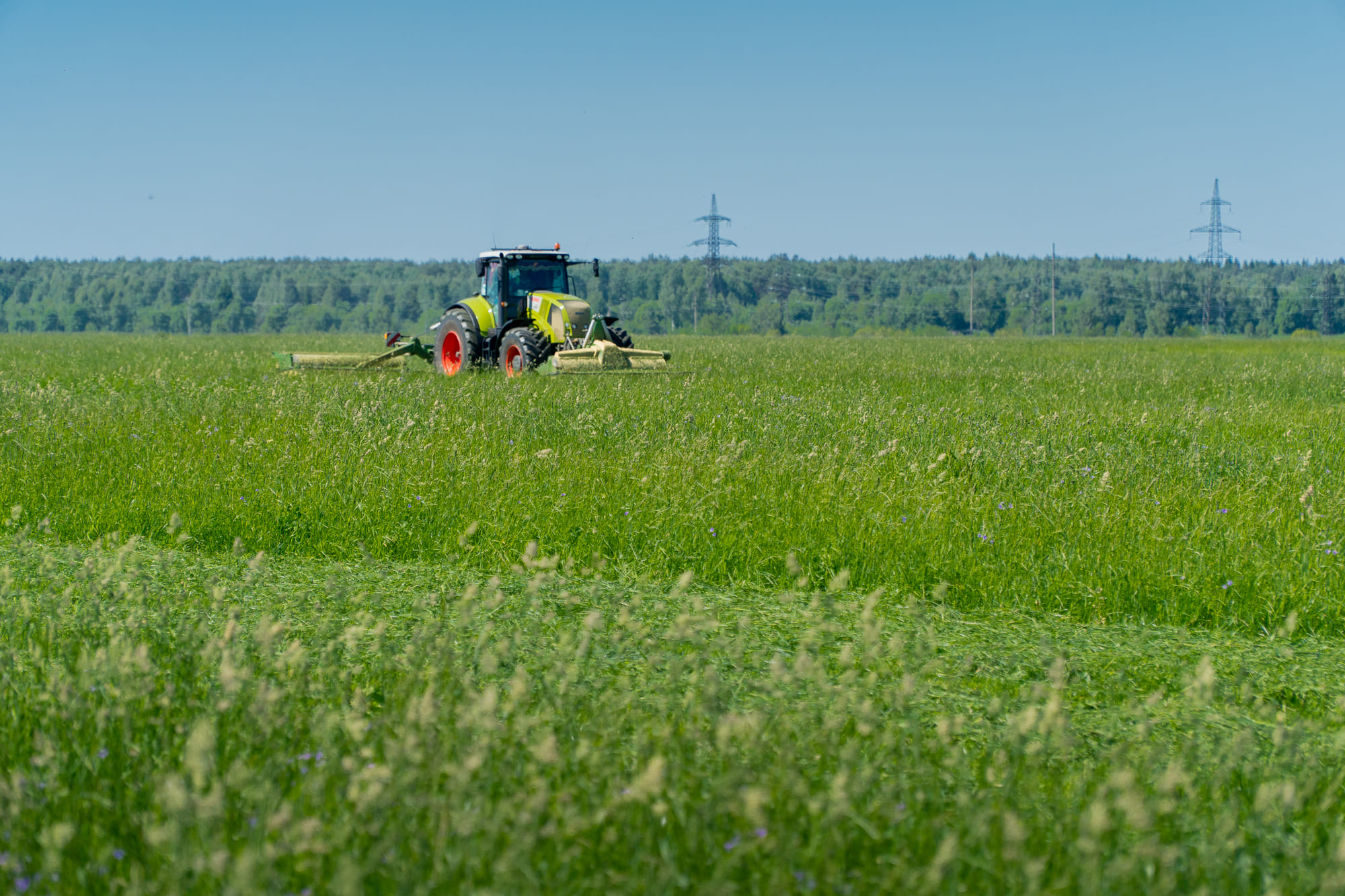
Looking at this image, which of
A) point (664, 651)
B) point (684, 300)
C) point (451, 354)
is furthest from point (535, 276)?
point (684, 300)

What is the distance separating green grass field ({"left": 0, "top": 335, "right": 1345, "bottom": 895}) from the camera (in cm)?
207

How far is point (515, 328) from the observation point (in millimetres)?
17328

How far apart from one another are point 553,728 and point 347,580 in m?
2.88

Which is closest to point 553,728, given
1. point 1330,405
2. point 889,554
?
point 889,554

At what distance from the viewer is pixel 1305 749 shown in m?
3.15

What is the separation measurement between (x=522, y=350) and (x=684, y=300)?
13177 centimetres

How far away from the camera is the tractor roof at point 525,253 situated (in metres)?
17.6

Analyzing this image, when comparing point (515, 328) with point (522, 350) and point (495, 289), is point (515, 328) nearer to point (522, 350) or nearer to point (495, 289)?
point (495, 289)

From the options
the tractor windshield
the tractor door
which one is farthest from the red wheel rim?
the tractor windshield

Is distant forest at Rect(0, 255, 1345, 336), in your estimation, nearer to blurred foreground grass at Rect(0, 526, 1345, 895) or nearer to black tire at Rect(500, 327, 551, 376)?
black tire at Rect(500, 327, 551, 376)

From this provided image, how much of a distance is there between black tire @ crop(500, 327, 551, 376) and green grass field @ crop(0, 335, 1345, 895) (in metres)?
5.33

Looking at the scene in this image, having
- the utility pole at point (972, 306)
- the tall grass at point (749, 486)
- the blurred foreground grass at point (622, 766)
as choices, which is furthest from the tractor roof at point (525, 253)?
the utility pole at point (972, 306)

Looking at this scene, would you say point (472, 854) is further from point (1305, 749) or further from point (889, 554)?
point (889, 554)

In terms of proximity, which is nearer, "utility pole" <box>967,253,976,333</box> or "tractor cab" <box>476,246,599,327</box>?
"tractor cab" <box>476,246,599,327</box>
